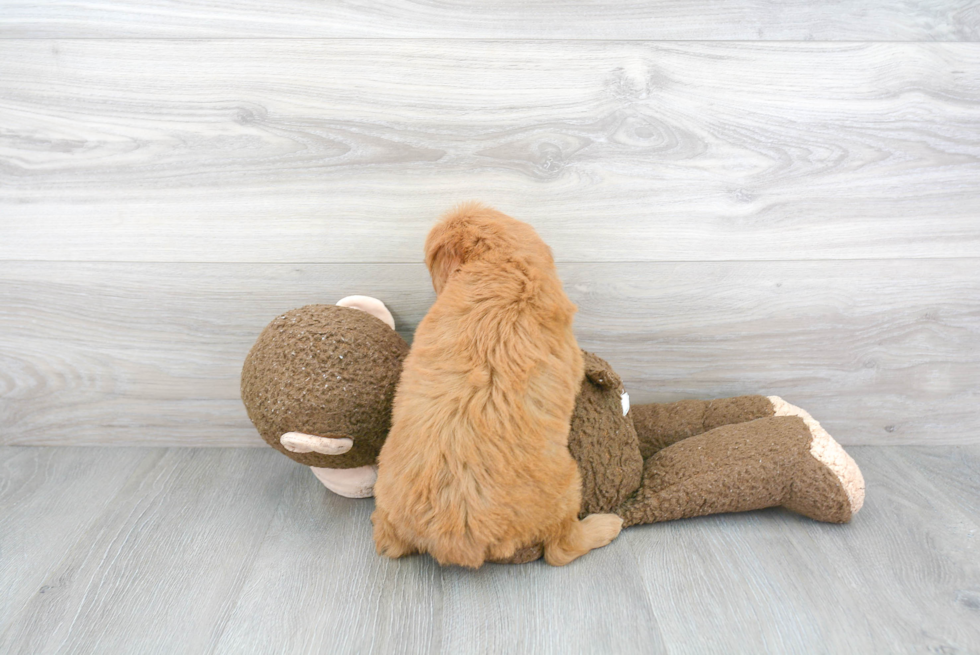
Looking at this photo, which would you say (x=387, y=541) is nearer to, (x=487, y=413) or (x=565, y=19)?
(x=487, y=413)

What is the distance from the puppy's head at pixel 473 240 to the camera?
77 centimetres

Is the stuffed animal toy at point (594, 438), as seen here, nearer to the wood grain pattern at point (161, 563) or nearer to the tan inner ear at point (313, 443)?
the tan inner ear at point (313, 443)

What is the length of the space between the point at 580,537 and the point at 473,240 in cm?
40

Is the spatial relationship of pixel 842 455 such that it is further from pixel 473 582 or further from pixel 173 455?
pixel 173 455

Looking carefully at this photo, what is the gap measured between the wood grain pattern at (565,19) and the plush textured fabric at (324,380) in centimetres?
43

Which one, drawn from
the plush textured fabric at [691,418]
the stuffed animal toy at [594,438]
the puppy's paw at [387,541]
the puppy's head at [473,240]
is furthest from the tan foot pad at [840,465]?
the puppy's paw at [387,541]

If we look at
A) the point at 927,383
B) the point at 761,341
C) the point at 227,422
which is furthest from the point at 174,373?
the point at 927,383

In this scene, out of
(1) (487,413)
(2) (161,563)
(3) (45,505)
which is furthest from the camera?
(3) (45,505)

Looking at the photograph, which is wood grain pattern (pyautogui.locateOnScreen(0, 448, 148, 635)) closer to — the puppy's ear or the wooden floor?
the wooden floor

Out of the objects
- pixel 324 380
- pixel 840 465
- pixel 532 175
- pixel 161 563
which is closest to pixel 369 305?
pixel 324 380

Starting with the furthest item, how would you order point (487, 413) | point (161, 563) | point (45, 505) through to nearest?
point (45, 505), point (161, 563), point (487, 413)

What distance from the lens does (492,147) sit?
0.95m

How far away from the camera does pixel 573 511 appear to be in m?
0.78

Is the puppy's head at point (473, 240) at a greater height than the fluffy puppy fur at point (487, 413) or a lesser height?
greater
